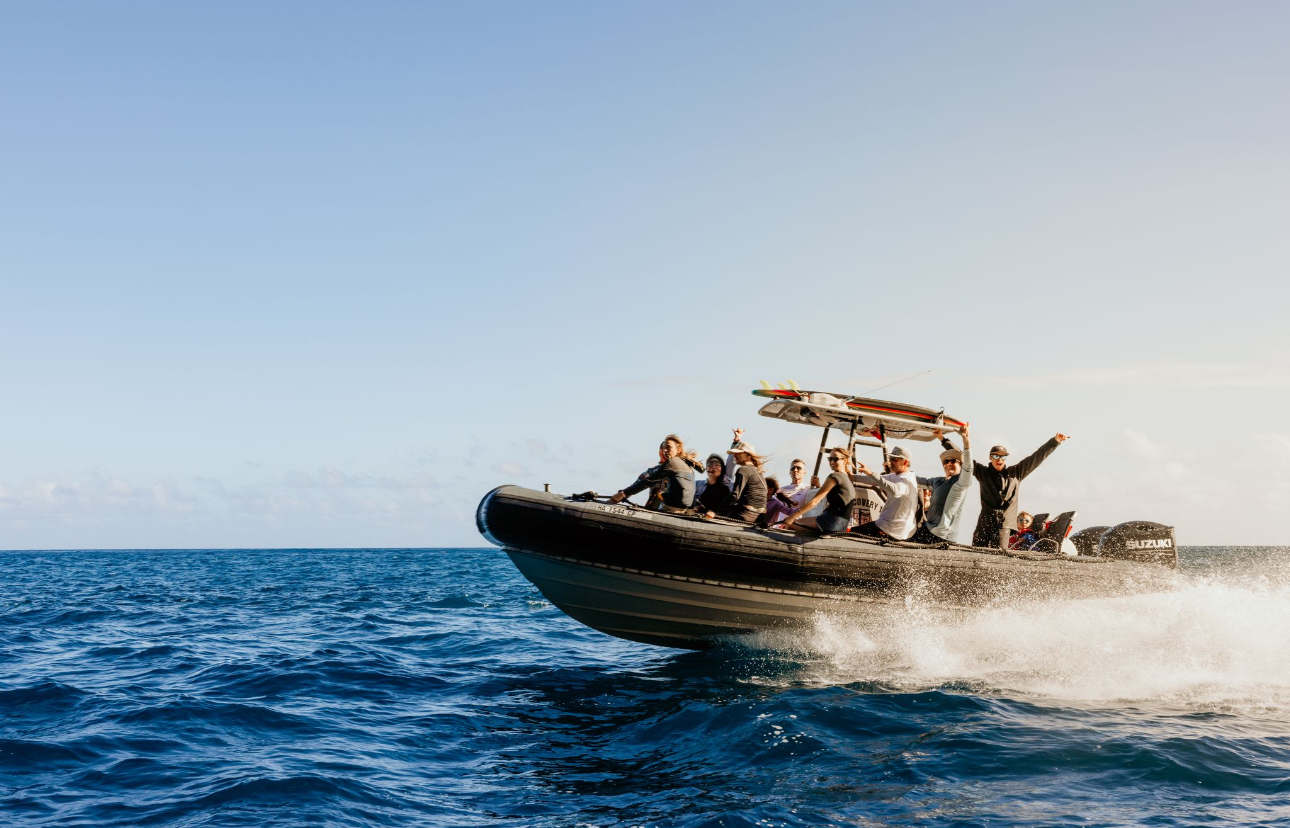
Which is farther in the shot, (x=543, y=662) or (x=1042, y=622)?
(x=543, y=662)

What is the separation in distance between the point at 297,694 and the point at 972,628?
7528mm

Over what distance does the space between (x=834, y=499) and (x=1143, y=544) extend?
5271 mm

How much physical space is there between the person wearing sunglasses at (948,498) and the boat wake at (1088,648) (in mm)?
930

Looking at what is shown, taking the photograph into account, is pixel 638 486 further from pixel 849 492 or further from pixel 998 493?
pixel 998 493

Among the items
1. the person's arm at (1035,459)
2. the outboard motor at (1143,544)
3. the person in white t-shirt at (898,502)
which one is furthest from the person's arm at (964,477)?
the outboard motor at (1143,544)

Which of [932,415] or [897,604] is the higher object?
[932,415]

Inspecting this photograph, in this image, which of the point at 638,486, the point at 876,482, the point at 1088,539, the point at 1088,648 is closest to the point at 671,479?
the point at 638,486

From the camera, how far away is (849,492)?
9672 mm

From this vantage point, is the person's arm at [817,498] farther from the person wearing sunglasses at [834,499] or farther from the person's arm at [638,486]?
the person's arm at [638,486]

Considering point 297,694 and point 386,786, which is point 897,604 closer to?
point 386,786

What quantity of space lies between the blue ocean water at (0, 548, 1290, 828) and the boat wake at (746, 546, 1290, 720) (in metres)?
0.04

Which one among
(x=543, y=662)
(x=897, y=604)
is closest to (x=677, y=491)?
(x=897, y=604)

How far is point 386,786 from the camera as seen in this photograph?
6332 mm

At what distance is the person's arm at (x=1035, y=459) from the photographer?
1060cm
